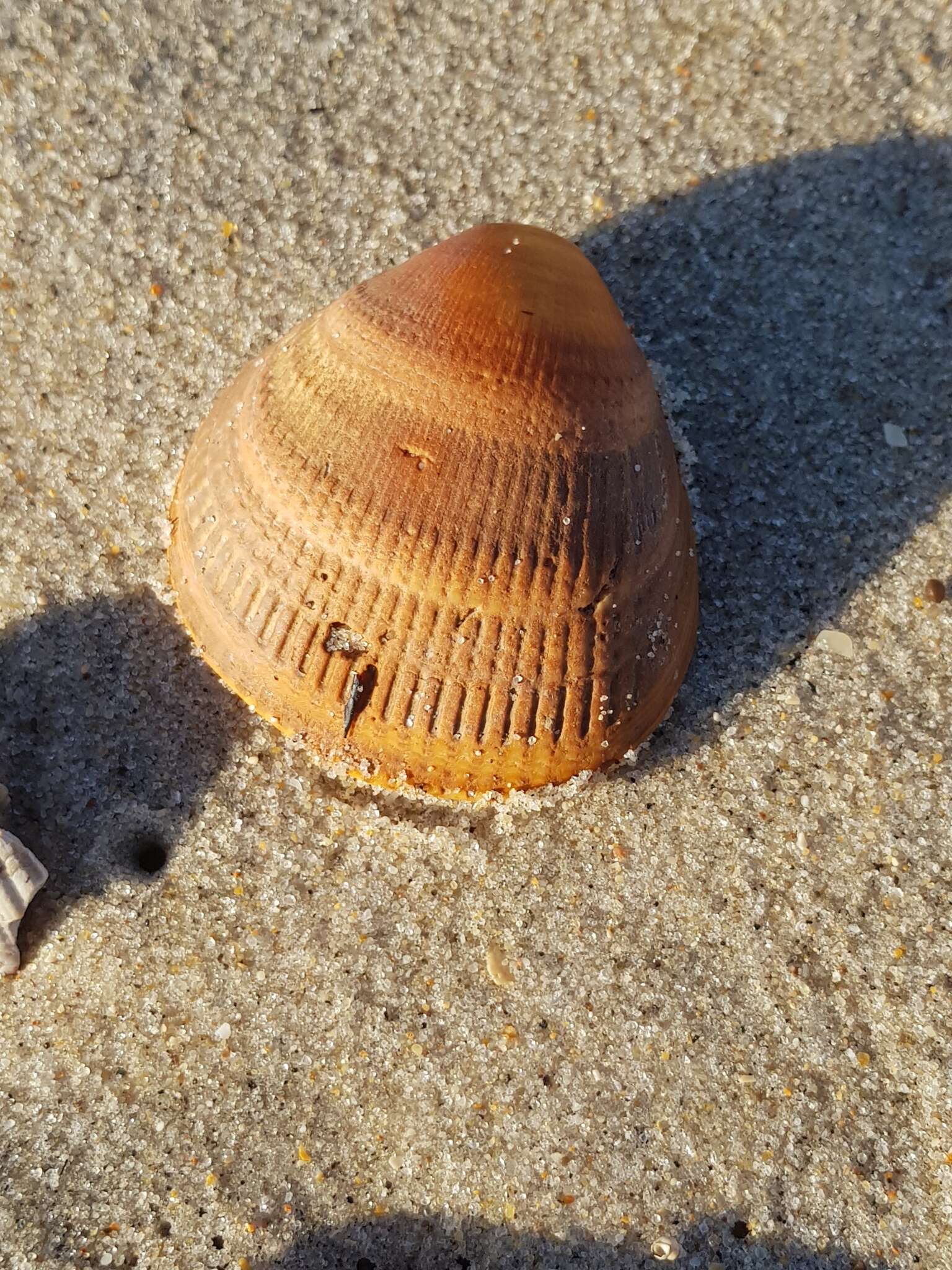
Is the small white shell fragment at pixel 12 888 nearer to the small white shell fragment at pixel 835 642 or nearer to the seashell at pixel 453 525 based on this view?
the seashell at pixel 453 525

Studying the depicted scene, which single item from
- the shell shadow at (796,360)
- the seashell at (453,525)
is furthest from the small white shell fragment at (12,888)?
the shell shadow at (796,360)

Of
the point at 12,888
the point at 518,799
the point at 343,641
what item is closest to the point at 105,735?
the point at 12,888

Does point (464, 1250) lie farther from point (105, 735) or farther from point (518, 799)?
point (105, 735)

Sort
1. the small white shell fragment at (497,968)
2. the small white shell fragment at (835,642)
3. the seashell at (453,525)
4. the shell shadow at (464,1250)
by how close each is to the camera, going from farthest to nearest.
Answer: the small white shell fragment at (835,642) → the small white shell fragment at (497,968) → the shell shadow at (464,1250) → the seashell at (453,525)

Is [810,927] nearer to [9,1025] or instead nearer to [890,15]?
[9,1025]

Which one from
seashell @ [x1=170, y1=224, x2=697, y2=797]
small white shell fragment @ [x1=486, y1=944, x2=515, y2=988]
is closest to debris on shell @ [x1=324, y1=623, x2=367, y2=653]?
seashell @ [x1=170, y1=224, x2=697, y2=797]

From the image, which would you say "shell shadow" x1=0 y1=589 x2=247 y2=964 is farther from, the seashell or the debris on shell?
the debris on shell

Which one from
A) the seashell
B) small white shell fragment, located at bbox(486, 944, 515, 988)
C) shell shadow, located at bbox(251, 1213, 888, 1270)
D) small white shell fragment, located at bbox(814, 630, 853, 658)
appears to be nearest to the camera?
the seashell
